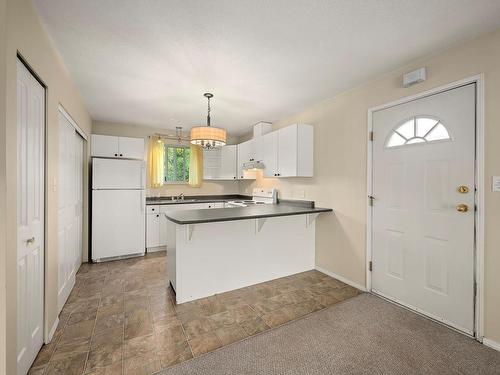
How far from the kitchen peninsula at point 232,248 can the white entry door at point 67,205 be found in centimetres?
107

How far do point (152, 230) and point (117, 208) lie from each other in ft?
2.44

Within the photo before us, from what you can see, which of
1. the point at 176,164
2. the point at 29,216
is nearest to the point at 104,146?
the point at 176,164

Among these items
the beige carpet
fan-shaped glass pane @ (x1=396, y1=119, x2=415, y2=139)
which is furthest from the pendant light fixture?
the beige carpet

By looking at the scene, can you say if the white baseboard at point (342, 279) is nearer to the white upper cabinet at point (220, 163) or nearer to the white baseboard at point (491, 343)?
the white baseboard at point (491, 343)

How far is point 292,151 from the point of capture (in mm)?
3539

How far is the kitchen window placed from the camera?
5188 mm

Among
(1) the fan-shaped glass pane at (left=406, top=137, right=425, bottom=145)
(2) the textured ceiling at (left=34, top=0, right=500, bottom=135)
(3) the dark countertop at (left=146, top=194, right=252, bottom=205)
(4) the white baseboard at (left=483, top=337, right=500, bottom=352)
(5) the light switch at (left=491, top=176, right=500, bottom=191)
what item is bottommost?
(4) the white baseboard at (left=483, top=337, right=500, bottom=352)

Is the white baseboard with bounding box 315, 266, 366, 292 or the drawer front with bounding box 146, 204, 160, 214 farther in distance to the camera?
the drawer front with bounding box 146, 204, 160, 214

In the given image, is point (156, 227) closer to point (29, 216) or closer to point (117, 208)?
point (117, 208)

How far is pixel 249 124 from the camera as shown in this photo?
185 inches

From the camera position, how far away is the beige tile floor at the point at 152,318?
5.64 ft

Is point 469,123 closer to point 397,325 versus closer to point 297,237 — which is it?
point 397,325

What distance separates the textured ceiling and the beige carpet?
8.30 feet

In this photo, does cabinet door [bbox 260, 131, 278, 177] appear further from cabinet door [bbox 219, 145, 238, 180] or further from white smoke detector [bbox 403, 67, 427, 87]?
white smoke detector [bbox 403, 67, 427, 87]
